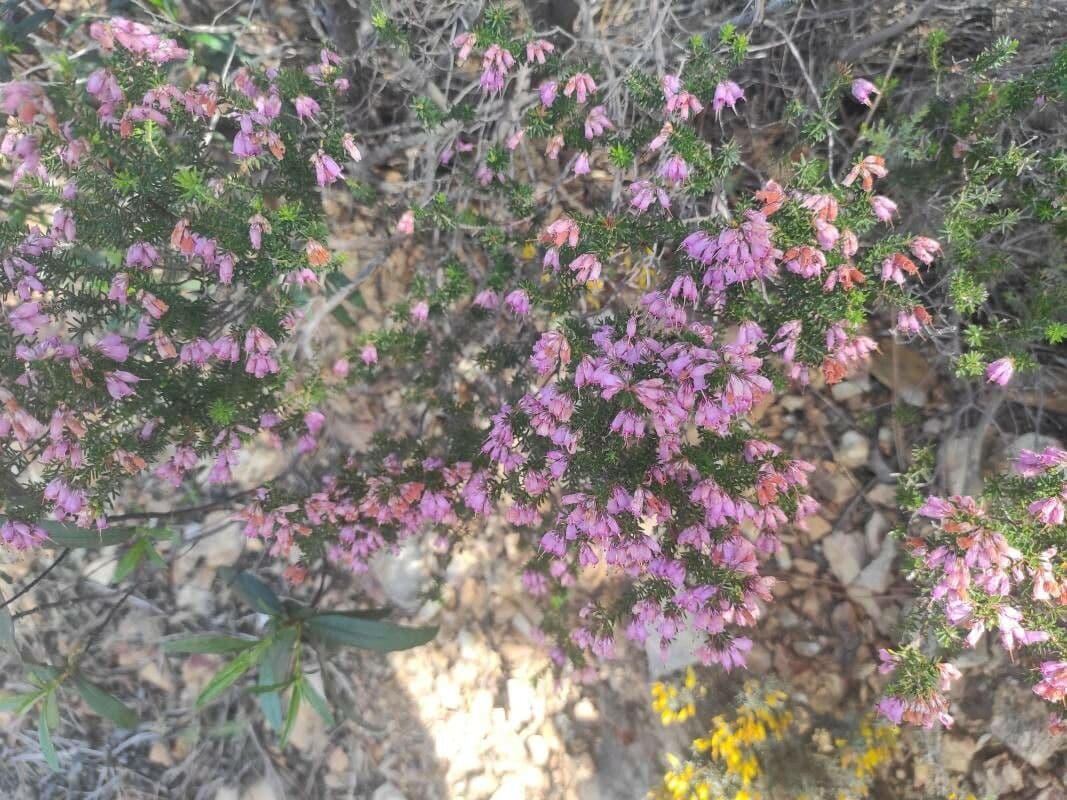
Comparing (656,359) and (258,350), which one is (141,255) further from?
Answer: (656,359)

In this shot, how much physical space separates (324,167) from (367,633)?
1.98 meters

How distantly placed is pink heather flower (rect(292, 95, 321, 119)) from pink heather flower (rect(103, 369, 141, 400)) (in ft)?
3.64

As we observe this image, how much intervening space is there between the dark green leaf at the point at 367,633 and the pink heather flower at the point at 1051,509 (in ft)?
7.48

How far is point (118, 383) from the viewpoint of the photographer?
2273 mm

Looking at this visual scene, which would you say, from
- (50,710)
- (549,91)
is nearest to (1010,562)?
(549,91)

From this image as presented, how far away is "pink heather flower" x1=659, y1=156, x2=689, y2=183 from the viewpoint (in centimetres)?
235

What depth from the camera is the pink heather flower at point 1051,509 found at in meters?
2.14

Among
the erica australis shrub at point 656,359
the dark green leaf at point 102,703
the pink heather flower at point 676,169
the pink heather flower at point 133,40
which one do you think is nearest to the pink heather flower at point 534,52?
the erica australis shrub at point 656,359

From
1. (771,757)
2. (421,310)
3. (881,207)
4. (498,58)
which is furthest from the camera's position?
(771,757)

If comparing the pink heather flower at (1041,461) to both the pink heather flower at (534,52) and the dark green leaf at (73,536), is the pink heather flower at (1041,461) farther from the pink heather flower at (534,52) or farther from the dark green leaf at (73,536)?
the dark green leaf at (73,536)

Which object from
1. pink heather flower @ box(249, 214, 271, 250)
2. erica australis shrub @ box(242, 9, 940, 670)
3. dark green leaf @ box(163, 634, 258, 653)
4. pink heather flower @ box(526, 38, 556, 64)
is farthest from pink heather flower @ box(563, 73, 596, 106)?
dark green leaf @ box(163, 634, 258, 653)

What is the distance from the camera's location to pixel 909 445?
371 centimetres

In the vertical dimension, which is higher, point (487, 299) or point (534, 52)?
point (534, 52)

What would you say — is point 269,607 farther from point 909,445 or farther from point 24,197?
point 909,445
